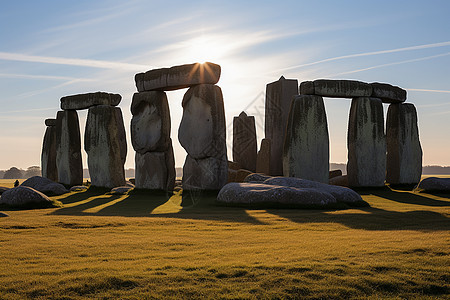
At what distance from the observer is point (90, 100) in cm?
1911

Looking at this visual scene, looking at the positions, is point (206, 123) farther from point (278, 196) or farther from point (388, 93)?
point (388, 93)

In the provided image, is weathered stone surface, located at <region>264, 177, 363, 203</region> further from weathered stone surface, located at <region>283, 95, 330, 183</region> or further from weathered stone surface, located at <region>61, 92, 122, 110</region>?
weathered stone surface, located at <region>61, 92, 122, 110</region>

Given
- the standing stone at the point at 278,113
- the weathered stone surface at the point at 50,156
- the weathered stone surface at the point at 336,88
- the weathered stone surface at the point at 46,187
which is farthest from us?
the weathered stone surface at the point at 50,156

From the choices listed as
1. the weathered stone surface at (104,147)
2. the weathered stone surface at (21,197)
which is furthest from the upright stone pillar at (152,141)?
the weathered stone surface at (21,197)

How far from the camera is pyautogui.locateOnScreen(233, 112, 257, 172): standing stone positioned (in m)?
22.8

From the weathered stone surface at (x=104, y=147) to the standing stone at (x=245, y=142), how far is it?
21.2 ft

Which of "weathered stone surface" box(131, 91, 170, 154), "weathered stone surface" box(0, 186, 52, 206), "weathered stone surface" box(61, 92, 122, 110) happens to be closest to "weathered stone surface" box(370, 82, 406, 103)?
"weathered stone surface" box(131, 91, 170, 154)

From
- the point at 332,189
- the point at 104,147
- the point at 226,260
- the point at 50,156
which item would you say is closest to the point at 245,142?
the point at 104,147

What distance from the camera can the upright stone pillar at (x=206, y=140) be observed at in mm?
14820

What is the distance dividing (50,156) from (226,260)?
2136 centimetres

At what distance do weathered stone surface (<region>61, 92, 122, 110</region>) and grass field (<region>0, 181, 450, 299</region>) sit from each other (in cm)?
1152

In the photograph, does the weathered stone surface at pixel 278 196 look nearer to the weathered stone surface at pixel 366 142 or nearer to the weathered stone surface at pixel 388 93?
the weathered stone surface at pixel 366 142

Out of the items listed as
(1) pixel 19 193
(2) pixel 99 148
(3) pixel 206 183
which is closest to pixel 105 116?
(2) pixel 99 148

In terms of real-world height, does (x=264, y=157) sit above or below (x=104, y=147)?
below
